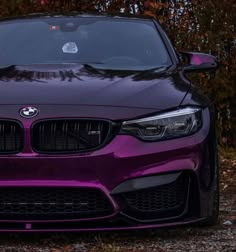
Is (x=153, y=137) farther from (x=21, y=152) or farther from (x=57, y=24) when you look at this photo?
(x=57, y=24)

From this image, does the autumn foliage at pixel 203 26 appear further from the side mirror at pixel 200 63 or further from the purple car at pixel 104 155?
the purple car at pixel 104 155

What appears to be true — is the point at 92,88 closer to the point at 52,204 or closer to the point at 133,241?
the point at 52,204

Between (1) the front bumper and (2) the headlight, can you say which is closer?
(1) the front bumper

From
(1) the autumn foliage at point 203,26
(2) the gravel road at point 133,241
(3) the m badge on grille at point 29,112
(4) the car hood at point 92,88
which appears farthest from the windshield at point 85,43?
(1) the autumn foliage at point 203,26

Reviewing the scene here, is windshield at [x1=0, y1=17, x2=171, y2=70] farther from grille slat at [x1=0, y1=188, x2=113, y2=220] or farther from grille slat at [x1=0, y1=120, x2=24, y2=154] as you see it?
grille slat at [x1=0, y1=188, x2=113, y2=220]

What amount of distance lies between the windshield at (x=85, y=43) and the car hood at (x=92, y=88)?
37 centimetres

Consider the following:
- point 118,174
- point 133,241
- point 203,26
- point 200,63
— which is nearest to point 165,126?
point 118,174

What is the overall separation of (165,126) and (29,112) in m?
0.72

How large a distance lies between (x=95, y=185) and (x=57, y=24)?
217 centimetres

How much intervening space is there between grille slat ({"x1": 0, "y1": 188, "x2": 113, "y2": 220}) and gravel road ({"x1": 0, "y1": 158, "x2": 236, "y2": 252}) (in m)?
0.19

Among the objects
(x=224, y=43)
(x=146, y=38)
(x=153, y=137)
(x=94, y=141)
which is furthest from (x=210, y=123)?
(x=224, y=43)

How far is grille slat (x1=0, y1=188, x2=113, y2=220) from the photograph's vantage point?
3.98 meters

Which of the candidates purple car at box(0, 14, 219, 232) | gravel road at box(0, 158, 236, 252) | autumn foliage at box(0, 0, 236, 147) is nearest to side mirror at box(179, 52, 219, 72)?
purple car at box(0, 14, 219, 232)

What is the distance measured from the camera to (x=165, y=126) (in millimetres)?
4094
